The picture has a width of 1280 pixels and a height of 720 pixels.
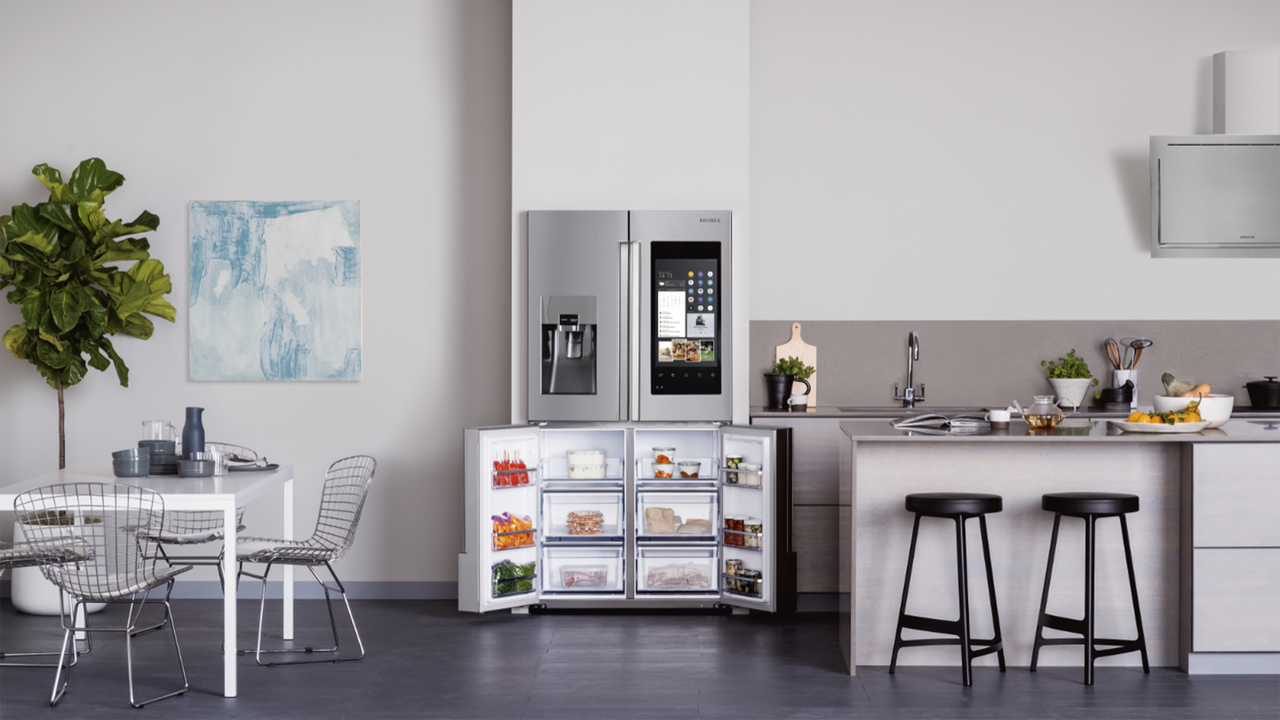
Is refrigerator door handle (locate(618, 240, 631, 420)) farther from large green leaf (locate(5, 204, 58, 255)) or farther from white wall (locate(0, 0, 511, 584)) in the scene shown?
large green leaf (locate(5, 204, 58, 255))

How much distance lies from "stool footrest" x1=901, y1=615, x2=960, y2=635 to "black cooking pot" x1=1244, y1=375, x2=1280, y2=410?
2.87m

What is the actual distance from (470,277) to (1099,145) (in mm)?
3822

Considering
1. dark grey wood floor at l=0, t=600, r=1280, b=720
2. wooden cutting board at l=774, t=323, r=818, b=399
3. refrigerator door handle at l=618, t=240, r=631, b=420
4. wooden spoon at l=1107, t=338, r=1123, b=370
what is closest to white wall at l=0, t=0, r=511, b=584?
refrigerator door handle at l=618, t=240, r=631, b=420

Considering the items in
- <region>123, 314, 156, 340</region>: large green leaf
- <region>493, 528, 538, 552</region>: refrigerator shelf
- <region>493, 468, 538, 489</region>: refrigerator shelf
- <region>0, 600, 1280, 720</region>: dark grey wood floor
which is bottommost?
<region>0, 600, 1280, 720</region>: dark grey wood floor

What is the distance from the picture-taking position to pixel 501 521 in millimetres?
5199

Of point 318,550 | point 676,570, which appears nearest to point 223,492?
point 318,550

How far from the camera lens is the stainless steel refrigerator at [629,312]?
5254mm

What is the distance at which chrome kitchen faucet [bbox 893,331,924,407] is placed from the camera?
582 centimetres

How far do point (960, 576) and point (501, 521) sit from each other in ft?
7.85

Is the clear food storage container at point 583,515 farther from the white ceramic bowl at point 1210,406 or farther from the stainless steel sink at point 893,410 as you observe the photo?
the white ceramic bowl at point 1210,406

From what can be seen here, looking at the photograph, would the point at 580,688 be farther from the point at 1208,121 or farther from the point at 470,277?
the point at 1208,121

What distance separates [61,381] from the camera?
5.34 meters

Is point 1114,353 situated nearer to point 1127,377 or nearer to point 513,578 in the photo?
point 1127,377

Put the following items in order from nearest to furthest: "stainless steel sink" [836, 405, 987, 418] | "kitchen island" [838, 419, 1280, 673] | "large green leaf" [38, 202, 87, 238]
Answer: "kitchen island" [838, 419, 1280, 673] < "large green leaf" [38, 202, 87, 238] < "stainless steel sink" [836, 405, 987, 418]
